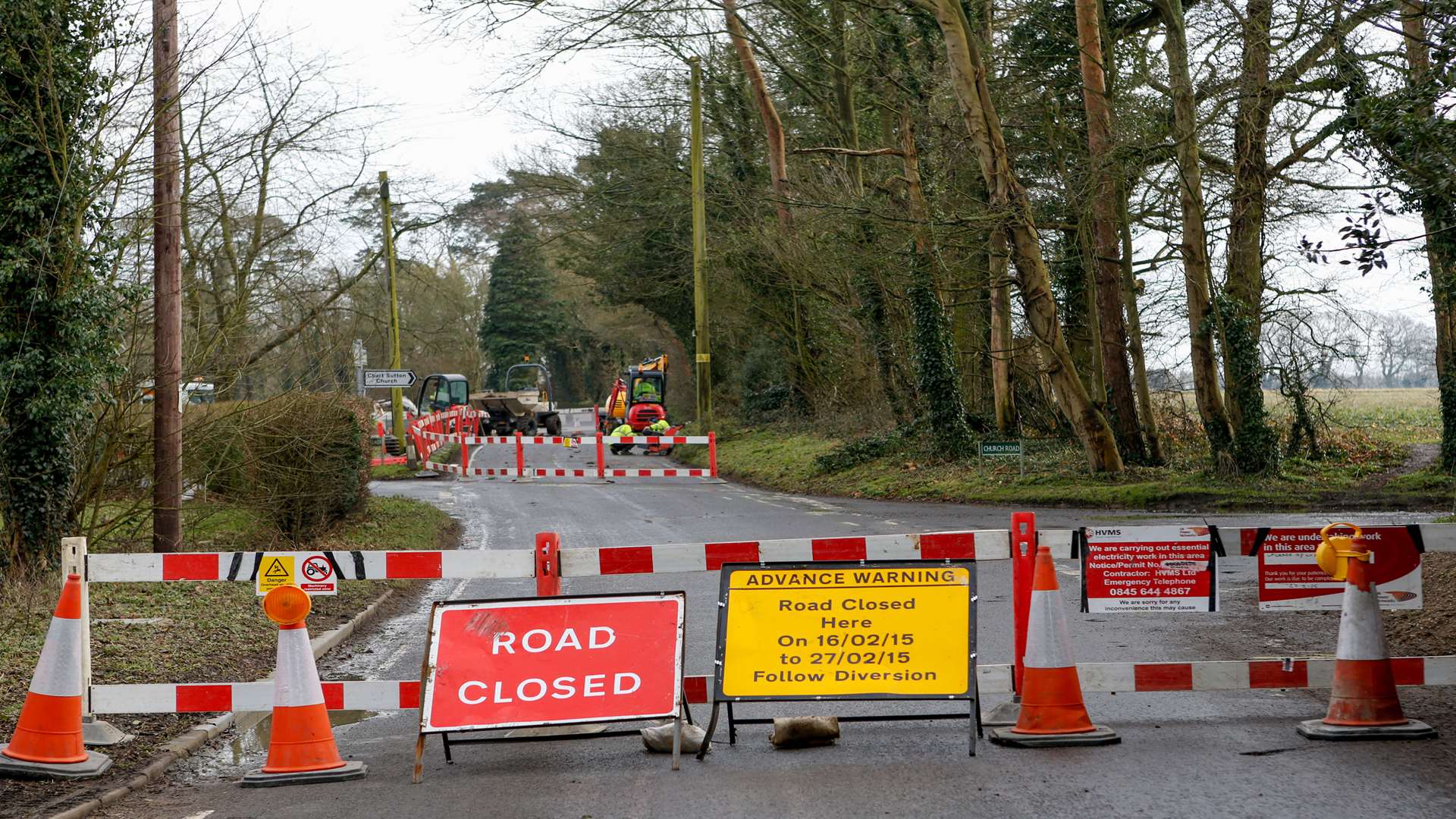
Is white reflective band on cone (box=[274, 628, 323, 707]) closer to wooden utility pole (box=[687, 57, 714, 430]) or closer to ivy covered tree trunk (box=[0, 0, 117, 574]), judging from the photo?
ivy covered tree trunk (box=[0, 0, 117, 574])

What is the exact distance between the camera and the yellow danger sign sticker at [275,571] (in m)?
6.67

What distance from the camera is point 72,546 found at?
658cm

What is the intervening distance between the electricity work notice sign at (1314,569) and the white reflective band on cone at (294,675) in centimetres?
456

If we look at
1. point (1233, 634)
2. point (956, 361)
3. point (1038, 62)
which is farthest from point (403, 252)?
point (1233, 634)

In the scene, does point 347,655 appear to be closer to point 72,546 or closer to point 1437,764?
point 72,546

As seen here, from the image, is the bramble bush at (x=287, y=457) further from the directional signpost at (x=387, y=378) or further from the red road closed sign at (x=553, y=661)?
the directional signpost at (x=387, y=378)

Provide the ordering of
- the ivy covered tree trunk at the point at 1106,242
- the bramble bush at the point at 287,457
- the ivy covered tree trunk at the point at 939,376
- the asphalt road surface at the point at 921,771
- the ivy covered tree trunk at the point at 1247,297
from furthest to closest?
the ivy covered tree trunk at the point at 939,376 < the ivy covered tree trunk at the point at 1106,242 < the ivy covered tree trunk at the point at 1247,297 < the bramble bush at the point at 287,457 < the asphalt road surface at the point at 921,771

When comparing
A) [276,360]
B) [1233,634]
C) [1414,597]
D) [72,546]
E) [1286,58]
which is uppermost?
[1286,58]

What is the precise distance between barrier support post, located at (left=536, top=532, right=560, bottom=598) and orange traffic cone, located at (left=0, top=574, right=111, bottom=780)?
86.9 inches

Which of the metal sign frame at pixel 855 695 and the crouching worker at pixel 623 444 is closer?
the metal sign frame at pixel 855 695

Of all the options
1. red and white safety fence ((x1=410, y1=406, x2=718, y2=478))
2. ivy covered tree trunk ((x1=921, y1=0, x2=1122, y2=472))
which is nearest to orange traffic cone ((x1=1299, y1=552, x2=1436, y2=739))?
ivy covered tree trunk ((x1=921, y1=0, x2=1122, y2=472))

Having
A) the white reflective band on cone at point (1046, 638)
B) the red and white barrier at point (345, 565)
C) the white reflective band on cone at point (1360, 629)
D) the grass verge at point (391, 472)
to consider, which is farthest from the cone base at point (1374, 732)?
the grass verge at point (391, 472)

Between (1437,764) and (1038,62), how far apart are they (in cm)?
1702

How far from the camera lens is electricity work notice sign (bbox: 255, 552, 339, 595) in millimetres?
6672
